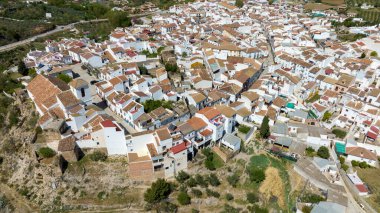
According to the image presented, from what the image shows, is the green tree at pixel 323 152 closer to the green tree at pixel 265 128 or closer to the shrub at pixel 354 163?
the shrub at pixel 354 163

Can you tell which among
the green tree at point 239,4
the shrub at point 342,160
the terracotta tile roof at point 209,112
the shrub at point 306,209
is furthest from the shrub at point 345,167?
the green tree at point 239,4

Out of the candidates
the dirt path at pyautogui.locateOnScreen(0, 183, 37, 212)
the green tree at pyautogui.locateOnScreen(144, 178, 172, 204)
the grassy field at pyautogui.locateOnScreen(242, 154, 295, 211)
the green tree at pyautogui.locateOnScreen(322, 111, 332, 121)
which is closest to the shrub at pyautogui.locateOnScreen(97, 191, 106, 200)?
the green tree at pyautogui.locateOnScreen(144, 178, 172, 204)

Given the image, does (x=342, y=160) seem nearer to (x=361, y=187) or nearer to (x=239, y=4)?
(x=361, y=187)

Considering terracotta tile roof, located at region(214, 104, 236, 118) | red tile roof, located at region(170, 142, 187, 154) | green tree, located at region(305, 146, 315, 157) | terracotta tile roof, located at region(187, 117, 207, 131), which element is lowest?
green tree, located at region(305, 146, 315, 157)

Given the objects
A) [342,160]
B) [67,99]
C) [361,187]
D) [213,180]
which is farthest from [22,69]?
[361,187]

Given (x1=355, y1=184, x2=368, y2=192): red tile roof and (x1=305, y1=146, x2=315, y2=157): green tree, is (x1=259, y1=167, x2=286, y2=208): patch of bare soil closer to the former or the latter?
(x1=305, y1=146, x2=315, y2=157): green tree

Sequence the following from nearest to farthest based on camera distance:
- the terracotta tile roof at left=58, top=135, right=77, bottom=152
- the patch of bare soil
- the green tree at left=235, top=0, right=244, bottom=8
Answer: the patch of bare soil < the terracotta tile roof at left=58, top=135, right=77, bottom=152 < the green tree at left=235, top=0, right=244, bottom=8
